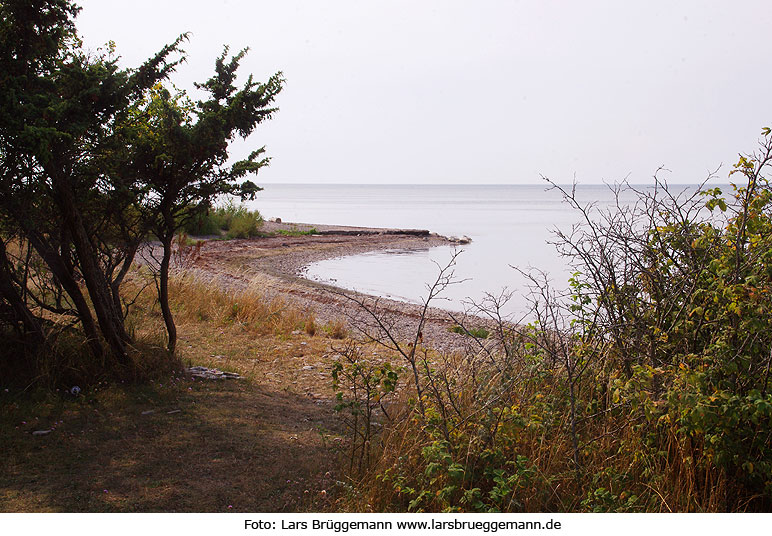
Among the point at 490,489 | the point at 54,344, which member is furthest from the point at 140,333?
the point at 490,489

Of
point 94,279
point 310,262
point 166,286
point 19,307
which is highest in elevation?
point 94,279

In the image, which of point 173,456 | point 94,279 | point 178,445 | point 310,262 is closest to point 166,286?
point 94,279

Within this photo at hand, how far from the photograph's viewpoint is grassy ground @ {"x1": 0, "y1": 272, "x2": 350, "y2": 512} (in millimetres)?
4113

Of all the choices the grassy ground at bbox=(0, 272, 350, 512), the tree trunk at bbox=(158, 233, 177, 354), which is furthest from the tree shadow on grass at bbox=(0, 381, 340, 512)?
the tree trunk at bbox=(158, 233, 177, 354)

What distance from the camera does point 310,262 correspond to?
954 inches

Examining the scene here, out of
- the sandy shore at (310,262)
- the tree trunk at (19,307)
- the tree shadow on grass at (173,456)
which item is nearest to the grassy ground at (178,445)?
the tree shadow on grass at (173,456)

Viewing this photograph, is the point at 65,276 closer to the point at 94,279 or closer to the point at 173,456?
the point at 94,279

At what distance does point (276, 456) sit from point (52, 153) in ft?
9.94

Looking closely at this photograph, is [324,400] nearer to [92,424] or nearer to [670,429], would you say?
[92,424]

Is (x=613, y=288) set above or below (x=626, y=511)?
above

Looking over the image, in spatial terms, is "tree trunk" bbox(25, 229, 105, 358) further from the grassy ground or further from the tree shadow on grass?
the tree shadow on grass

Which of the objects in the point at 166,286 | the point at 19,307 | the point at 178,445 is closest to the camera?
the point at 178,445

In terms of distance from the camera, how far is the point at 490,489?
3.84 m

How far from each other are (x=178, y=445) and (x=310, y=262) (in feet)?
63.5
